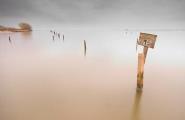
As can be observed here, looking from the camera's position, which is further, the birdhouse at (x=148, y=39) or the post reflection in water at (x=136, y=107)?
the birdhouse at (x=148, y=39)

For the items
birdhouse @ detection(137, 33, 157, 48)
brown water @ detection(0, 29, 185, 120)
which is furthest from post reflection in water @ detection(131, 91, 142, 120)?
birdhouse @ detection(137, 33, 157, 48)

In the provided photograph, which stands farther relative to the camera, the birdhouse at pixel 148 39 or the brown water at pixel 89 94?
the birdhouse at pixel 148 39

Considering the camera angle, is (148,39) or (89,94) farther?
(89,94)

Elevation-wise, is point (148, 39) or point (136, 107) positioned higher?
point (148, 39)

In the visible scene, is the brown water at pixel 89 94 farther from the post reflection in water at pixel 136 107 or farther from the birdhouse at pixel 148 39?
the birdhouse at pixel 148 39

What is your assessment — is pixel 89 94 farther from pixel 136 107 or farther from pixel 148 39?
pixel 148 39

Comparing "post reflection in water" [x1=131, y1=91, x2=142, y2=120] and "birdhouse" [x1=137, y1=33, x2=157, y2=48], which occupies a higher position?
"birdhouse" [x1=137, y1=33, x2=157, y2=48]

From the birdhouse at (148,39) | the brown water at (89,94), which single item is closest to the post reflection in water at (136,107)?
the brown water at (89,94)

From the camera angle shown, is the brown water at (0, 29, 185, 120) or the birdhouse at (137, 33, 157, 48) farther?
the birdhouse at (137, 33, 157, 48)

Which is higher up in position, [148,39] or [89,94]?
[148,39]

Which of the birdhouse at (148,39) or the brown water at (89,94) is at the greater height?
the birdhouse at (148,39)

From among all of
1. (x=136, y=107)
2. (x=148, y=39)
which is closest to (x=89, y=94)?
(x=136, y=107)

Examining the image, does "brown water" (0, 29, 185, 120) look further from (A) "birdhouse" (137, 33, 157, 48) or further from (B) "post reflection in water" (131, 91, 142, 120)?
(A) "birdhouse" (137, 33, 157, 48)

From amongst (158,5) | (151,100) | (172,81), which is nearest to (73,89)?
(151,100)
